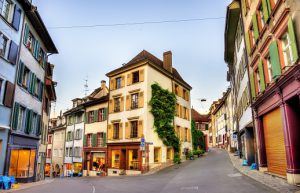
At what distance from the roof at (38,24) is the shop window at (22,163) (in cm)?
969

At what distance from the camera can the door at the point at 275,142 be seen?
12.6 meters

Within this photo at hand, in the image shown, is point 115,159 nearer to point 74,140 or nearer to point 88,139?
point 88,139

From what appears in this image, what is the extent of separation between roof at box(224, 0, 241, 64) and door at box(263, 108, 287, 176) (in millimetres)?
9836

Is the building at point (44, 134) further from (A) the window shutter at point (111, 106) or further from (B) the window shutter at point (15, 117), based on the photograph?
(B) the window shutter at point (15, 117)

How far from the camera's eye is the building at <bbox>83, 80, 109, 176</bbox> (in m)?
30.8

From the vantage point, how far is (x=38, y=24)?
19375 mm

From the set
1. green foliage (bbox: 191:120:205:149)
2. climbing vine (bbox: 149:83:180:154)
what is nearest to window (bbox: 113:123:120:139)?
climbing vine (bbox: 149:83:180:154)

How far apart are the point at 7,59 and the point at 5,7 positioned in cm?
328

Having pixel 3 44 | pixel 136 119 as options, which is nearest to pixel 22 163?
pixel 3 44

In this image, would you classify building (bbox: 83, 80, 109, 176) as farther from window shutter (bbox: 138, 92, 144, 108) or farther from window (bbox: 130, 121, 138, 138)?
window shutter (bbox: 138, 92, 144, 108)

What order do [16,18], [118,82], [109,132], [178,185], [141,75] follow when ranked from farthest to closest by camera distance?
1. [118,82]
2. [109,132]
3. [141,75]
4. [16,18]
5. [178,185]

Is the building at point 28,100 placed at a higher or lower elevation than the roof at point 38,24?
lower

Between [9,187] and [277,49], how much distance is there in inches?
617

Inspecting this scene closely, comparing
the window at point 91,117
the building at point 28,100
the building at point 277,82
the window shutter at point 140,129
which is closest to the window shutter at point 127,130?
the window shutter at point 140,129
